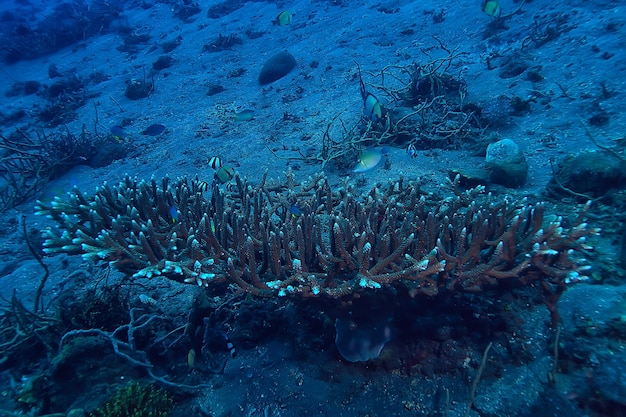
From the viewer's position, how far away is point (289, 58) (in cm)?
Result: 1343

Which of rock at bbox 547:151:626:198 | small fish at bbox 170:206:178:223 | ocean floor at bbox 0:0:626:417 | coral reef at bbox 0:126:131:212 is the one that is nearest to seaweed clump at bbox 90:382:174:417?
ocean floor at bbox 0:0:626:417

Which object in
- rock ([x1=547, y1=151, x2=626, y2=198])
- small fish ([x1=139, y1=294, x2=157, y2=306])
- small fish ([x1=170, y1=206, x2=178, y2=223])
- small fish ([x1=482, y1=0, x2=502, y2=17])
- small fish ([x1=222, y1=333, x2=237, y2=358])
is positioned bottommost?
small fish ([x1=222, y1=333, x2=237, y2=358])

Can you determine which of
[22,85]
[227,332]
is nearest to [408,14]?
[227,332]

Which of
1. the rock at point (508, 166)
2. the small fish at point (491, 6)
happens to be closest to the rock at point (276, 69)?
the small fish at point (491, 6)

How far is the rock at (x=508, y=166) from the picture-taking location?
5449 mm

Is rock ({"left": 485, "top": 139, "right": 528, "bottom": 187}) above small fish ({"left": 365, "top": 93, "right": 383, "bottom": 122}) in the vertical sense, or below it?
below

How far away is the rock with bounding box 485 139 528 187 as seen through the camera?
545 centimetres

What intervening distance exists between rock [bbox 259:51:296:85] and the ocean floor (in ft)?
1.50

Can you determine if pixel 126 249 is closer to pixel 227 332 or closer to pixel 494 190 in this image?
pixel 227 332

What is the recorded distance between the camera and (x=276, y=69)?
514 inches

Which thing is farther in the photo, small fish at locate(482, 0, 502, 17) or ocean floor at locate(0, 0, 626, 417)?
small fish at locate(482, 0, 502, 17)

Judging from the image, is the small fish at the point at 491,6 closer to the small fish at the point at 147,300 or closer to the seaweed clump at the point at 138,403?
the small fish at the point at 147,300

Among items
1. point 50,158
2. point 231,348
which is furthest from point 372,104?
point 50,158

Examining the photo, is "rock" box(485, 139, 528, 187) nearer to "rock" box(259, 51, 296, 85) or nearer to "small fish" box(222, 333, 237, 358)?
"small fish" box(222, 333, 237, 358)
